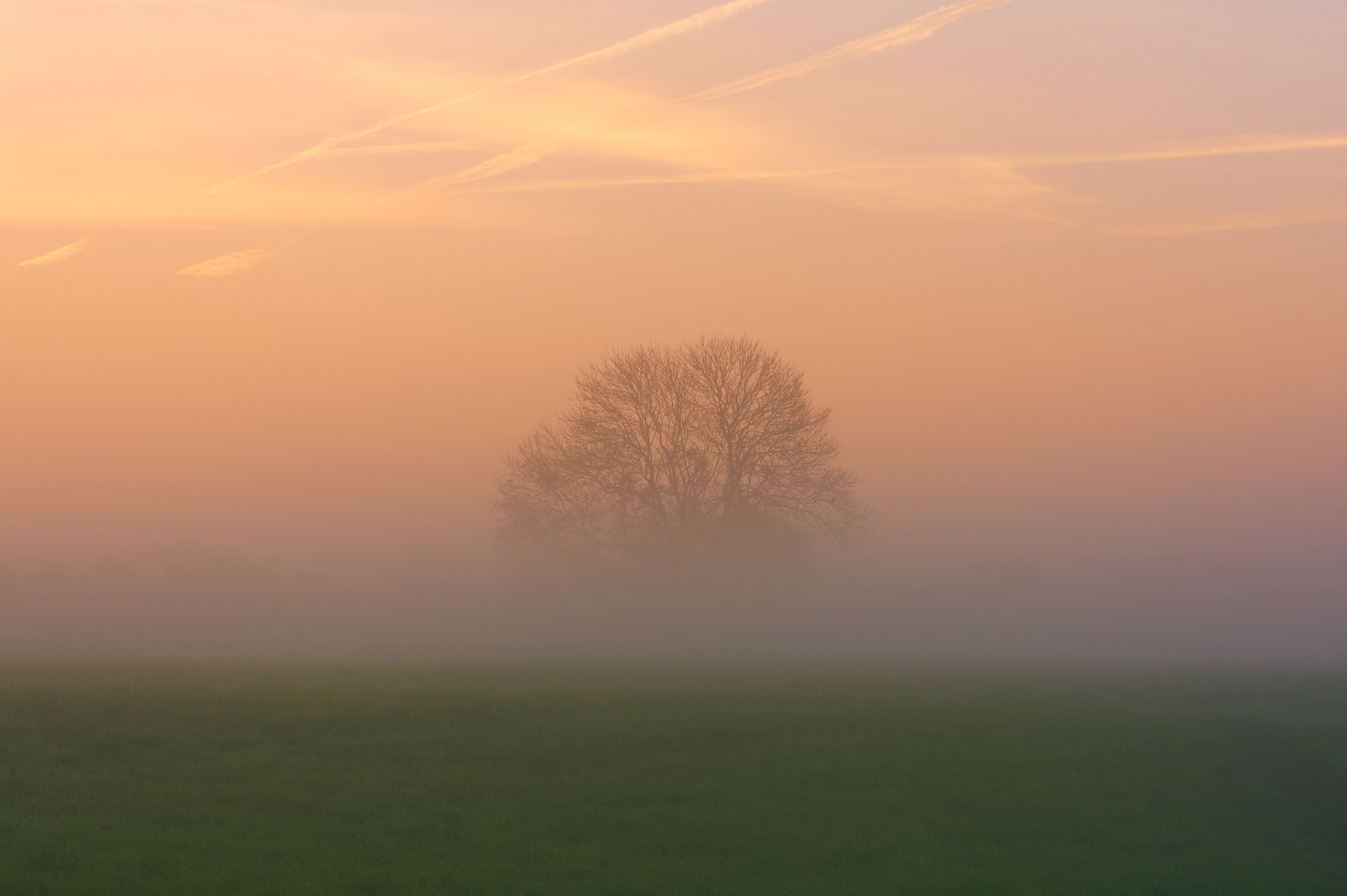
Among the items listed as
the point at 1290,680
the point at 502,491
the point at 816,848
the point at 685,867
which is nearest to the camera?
the point at 685,867

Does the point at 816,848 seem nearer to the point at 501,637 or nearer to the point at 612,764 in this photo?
the point at 612,764

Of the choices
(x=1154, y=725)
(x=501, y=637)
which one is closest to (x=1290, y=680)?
(x=1154, y=725)

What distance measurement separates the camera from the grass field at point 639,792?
19906 mm

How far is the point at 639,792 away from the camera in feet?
82.8

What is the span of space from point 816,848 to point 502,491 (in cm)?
4724

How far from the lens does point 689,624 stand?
7069 cm

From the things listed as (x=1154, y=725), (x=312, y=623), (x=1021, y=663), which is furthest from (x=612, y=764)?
(x=312, y=623)

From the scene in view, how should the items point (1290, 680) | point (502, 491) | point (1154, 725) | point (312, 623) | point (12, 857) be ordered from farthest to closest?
point (312, 623), point (502, 491), point (1290, 680), point (1154, 725), point (12, 857)

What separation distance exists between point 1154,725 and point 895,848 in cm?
1702

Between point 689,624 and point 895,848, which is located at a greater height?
point 689,624

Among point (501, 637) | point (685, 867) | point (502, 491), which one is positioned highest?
point (502, 491)

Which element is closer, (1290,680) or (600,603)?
(1290,680)

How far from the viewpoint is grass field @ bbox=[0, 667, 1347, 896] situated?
19.9 m

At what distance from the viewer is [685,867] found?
20406 millimetres
